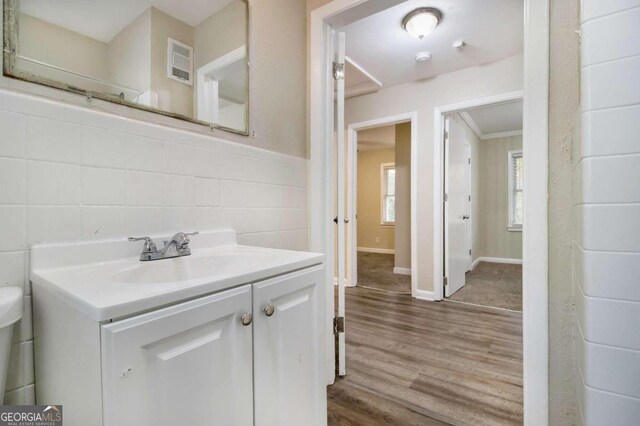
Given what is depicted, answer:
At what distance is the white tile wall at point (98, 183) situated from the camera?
2.55 ft

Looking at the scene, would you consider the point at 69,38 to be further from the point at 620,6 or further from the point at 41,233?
the point at 620,6

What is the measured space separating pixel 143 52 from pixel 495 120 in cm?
497

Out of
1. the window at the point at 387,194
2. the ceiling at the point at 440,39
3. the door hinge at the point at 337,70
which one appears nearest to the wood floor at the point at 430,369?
the door hinge at the point at 337,70

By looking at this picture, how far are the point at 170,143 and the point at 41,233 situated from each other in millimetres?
486

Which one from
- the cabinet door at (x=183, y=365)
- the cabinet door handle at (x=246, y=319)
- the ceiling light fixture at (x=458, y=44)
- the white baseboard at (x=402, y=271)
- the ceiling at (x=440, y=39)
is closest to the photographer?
the cabinet door at (x=183, y=365)

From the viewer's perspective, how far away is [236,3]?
4.53 ft

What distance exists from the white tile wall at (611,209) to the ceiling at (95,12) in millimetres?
1392

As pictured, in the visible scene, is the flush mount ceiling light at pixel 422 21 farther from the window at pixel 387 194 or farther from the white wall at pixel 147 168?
the window at pixel 387 194

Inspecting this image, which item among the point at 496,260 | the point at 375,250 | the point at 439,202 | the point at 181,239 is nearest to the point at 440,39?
the point at 439,202

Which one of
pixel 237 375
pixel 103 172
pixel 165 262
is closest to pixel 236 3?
pixel 103 172

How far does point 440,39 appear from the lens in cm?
248

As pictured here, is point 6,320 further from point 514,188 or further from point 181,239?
point 514,188

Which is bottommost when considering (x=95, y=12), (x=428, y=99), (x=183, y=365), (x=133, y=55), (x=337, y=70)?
(x=183, y=365)

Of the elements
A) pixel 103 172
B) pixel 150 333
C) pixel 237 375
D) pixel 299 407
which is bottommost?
pixel 299 407
